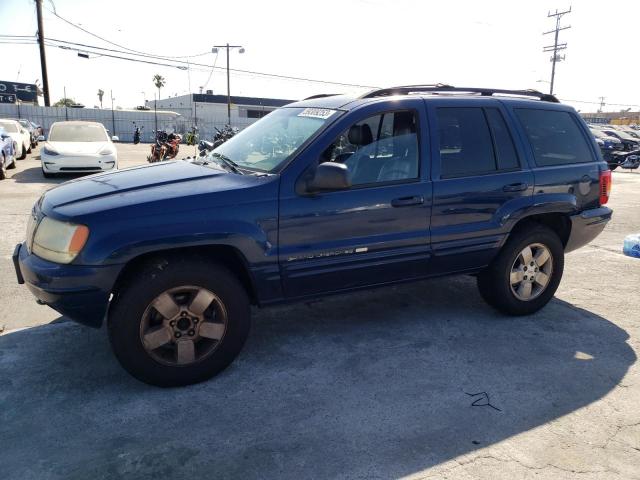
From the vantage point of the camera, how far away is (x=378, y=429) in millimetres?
2729

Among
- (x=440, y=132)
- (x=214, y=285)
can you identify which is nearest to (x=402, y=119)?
(x=440, y=132)

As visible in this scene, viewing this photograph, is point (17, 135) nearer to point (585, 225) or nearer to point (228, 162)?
point (228, 162)

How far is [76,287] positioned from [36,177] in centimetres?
1096

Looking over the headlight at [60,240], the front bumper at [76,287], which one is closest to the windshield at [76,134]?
the headlight at [60,240]

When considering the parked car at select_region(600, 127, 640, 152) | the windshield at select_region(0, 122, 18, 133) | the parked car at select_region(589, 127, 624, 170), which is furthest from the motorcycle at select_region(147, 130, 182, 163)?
the parked car at select_region(600, 127, 640, 152)

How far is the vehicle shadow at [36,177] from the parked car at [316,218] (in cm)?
925

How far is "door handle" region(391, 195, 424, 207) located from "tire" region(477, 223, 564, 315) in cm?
106

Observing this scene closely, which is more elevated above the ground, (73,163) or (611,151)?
(611,151)

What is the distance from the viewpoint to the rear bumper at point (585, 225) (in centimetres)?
442

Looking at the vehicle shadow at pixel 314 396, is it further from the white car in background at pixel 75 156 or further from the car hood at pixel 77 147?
the car hood at pixel 77 147

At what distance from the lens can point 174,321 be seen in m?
3.04

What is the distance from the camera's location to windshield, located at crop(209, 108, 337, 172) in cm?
346

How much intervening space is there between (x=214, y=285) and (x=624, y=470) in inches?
95.8

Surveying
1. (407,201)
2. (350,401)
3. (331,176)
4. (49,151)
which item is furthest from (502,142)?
(49,151)
